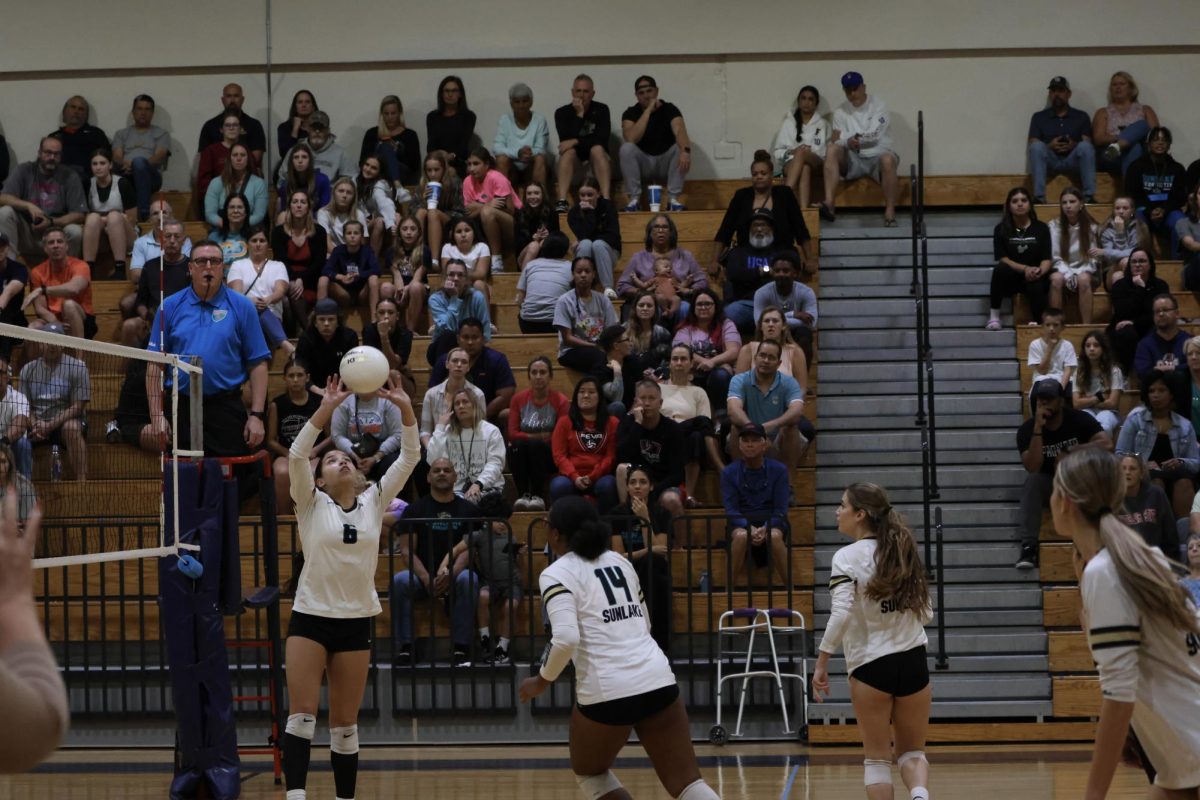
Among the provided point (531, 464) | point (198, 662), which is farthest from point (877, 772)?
point (531, 464)

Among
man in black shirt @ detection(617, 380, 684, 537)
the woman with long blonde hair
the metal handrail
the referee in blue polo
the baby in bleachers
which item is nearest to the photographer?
the woman with long blonde hair

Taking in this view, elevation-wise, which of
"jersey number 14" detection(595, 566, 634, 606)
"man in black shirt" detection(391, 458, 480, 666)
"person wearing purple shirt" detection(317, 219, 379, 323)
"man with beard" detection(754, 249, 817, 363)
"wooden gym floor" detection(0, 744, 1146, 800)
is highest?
"person wearing purple shirt" detection(317, 219, 379, 323)

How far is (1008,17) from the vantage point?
17719 mm

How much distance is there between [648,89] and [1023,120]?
4705 mm

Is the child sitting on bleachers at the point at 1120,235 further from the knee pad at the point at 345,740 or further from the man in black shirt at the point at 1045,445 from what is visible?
the knee pad at the point at 345,740

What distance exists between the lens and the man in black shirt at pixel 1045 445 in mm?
12258

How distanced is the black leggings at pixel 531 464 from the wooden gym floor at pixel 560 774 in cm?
250

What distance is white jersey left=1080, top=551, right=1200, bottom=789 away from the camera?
13.2ft

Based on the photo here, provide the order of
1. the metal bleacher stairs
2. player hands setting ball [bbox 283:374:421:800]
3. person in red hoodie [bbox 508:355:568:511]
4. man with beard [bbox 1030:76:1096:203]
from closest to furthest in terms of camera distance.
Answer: player hands setting ball [bbox 283:374:421:800] → the metal bleacher stairs → person in red hoodie [bbox 508:355:568:511] → man with beard [bbox 1030:76:1096:203]

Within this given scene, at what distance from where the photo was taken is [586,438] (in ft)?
40.8

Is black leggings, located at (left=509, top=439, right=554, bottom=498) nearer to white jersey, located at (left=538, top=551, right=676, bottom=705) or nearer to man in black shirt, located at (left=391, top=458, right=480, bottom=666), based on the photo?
man in black shirt, located at (left=391, top=458, right=480, bottom=666)

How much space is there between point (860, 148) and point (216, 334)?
929cm

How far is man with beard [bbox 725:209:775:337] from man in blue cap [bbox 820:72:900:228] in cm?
172

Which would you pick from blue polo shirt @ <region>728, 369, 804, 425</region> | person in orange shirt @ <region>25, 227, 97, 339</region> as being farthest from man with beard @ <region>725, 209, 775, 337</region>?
person in orange shirt @ <region>25, 227, 97, 339</region>
